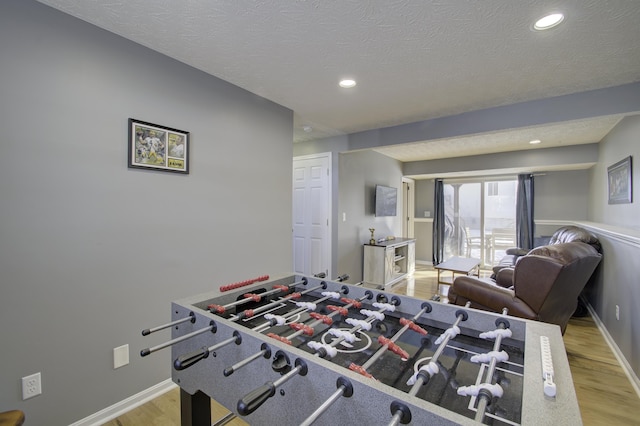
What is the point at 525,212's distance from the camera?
18.1 ft

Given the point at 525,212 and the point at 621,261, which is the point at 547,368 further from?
the point at 525,212

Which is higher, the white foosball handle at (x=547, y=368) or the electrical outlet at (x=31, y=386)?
the white foosball handle at (x=547, y=368)

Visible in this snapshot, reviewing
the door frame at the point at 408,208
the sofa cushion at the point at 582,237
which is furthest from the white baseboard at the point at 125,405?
the door frame at the point at 408,208

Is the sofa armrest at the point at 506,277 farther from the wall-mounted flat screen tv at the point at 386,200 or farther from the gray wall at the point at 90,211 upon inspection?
the gray wall at the point at 90,211

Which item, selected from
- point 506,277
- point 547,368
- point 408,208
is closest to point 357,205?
point 506,277

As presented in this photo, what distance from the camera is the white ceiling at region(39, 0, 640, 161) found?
5.08 ft

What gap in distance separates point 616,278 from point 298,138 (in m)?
3.82

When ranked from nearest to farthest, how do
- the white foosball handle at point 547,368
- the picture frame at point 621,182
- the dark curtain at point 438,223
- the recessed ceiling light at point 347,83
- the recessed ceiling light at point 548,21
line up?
the white foosball handle at point 547,368, the recessed ceiling light at point 548,21, the recessed ceiling light at point 347,83, the picture frame at point 621,182, the dark curtain at point 438,223

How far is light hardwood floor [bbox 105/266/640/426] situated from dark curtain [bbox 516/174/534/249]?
273cm

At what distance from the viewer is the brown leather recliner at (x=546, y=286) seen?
204 cm

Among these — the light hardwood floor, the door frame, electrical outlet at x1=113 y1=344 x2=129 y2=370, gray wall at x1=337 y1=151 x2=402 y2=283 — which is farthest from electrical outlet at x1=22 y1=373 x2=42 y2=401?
the door frame

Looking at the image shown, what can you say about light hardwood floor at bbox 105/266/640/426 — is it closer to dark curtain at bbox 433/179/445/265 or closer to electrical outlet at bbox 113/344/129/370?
electrical outlet at bbox 113/344/129/370

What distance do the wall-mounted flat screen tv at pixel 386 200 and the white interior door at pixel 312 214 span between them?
47.5 inches

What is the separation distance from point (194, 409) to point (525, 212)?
6.22 meters
